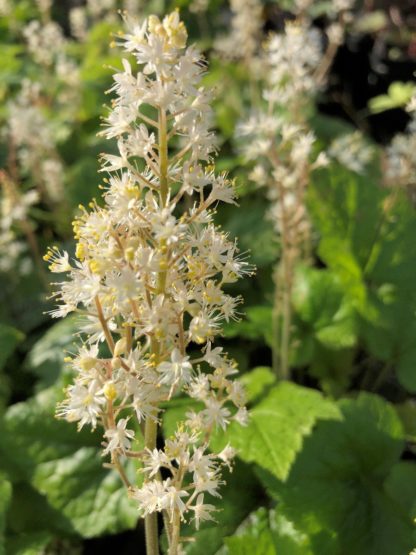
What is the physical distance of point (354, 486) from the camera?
1.84 meters

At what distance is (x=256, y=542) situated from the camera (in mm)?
1461

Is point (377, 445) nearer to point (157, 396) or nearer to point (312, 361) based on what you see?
point (312, 361)

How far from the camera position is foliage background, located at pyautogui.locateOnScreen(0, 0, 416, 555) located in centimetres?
170

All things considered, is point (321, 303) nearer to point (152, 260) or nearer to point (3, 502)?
point (3, 502)

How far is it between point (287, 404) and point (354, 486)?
0.32 meters

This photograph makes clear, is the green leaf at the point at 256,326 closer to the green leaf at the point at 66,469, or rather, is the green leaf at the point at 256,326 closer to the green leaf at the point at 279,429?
the green leaf at the point at 279,429

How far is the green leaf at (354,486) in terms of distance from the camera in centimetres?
165

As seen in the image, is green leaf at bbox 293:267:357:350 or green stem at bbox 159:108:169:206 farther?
green leaf at bbox 293:267:357:350

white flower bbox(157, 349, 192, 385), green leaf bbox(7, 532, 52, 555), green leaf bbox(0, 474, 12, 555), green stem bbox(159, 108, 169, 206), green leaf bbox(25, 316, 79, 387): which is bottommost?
green leaf bbox(7, 532, 52, 555)

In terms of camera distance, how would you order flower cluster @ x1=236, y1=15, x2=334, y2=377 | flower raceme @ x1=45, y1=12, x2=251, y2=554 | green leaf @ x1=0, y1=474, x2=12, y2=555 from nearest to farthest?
flower raceme @ x1=45, y1=12, x2=251, y2=554, green leaf @ x1=0, y1=474, x2=12, y2=555, flower cluster @ x1=236, y1=15, x2=334, y2=377

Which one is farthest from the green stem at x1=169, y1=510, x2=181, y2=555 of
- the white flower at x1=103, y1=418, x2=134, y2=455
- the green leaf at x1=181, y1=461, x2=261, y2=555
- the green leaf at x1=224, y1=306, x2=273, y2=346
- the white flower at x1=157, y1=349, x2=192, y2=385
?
the green leaf at x1=224, y1=306, x2=273, y2=346

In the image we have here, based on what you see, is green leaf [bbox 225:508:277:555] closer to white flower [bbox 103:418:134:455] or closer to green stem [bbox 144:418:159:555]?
green stem [bbox 144:418:159:555]

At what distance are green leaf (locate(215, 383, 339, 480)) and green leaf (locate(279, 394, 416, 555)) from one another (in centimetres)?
11

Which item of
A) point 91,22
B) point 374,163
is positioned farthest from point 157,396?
point 91,22
